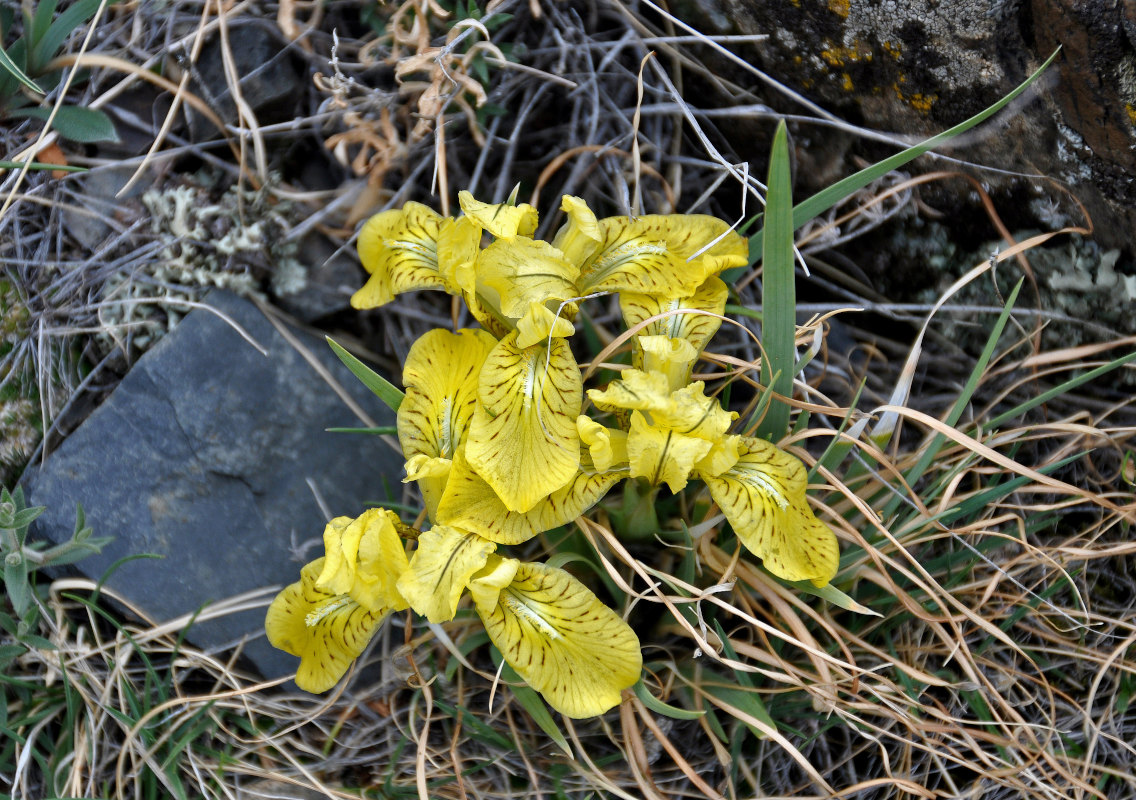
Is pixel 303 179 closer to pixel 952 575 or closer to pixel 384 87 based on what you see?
pixel 384 87

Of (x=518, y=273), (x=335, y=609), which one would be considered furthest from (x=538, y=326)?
(x=335, y=609)

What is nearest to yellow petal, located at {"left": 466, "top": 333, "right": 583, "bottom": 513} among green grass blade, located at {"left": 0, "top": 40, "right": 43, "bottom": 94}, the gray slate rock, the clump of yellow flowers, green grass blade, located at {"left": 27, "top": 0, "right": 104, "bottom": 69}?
the clump of yellow flowers

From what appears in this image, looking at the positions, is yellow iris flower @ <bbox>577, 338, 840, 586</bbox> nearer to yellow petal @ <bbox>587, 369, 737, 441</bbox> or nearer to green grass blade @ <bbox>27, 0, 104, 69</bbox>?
yellow petal @ <bbox>587, 369, 737, 441</bbox>

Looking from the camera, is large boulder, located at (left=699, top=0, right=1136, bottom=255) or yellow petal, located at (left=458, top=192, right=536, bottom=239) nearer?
yellow petal, located at (left=458, top=192, right=536, bottom=239)

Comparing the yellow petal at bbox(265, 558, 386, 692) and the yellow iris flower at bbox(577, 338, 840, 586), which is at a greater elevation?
the yellow iris flower at bbox(577, 338, 840, 586)

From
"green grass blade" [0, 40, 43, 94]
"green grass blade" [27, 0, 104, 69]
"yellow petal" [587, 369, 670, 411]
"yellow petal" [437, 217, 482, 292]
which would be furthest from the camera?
"green grass blade" [27, 0, 104, 69]

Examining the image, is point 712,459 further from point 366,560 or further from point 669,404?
point 366,560

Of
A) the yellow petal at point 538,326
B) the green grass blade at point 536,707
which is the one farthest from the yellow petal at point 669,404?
the green grass blade at point 536,707
